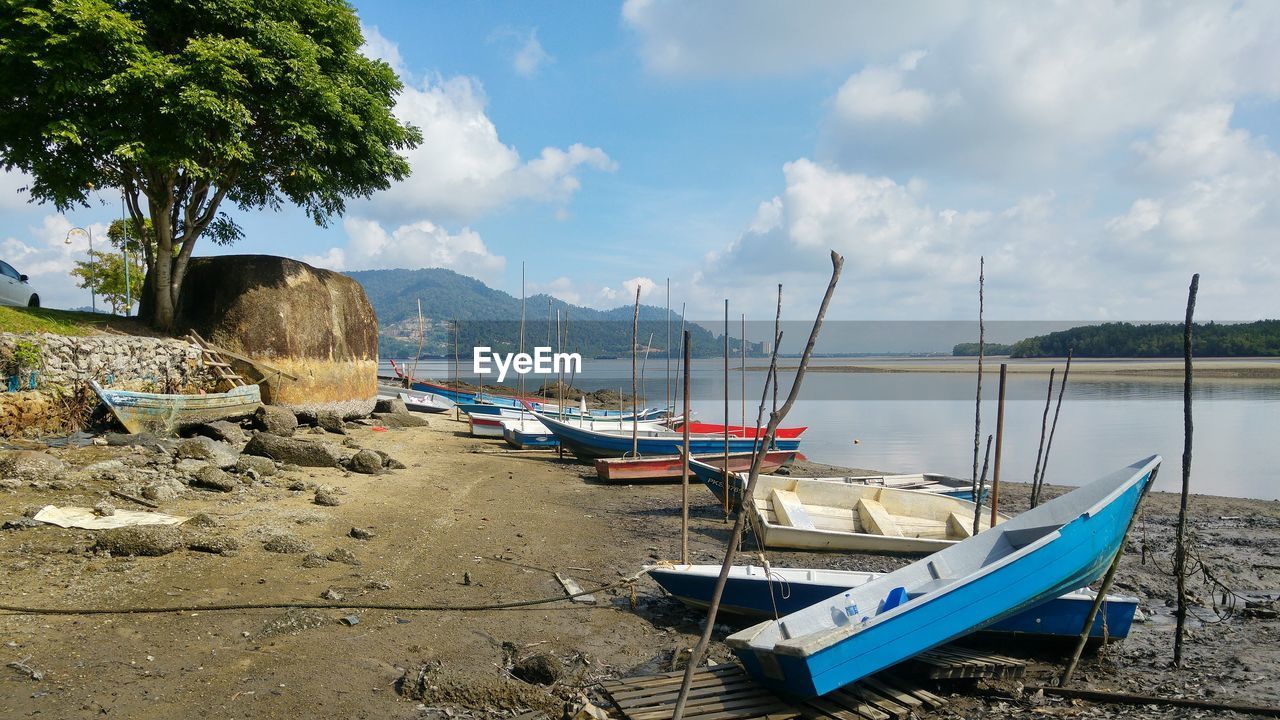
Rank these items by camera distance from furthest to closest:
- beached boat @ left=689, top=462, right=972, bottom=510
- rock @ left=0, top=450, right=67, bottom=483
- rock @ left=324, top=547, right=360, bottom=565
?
beached boat @ left=689, top=462, right=972, bottom=510, rock @ left=0, top=450, right=67, bottom=483, rock @ left=324, top=547, right=360, bottom=565

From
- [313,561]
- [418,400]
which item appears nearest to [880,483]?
[313,561]

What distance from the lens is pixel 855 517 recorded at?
12.6 m

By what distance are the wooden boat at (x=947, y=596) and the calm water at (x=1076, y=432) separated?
50.7ft

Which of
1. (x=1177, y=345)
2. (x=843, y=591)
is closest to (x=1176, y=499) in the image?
(x=843, y=591)

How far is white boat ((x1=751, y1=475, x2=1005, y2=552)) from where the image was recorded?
36.7 ft

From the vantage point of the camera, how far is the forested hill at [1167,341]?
80875mm

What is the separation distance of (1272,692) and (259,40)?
20414mm

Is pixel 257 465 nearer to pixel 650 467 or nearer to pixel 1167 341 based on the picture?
pixel 650 467

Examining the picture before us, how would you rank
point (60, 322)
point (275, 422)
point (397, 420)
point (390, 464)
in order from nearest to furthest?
point (390, 464), point (60, 322), point (275, 422), point (397, 420)

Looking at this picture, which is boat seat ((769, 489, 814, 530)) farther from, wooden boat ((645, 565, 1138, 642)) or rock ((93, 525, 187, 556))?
rock ((93, 525, 187, 556))

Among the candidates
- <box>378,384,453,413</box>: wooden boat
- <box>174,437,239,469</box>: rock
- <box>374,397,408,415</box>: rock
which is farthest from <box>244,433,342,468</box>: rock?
<box>378,384,453,413</box>: wooden boat

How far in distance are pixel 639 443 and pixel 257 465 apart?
9.92m

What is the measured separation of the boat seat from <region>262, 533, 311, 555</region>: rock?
686 cm

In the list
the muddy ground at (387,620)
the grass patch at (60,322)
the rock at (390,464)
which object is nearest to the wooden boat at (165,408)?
the muddy ground at (387,620)
